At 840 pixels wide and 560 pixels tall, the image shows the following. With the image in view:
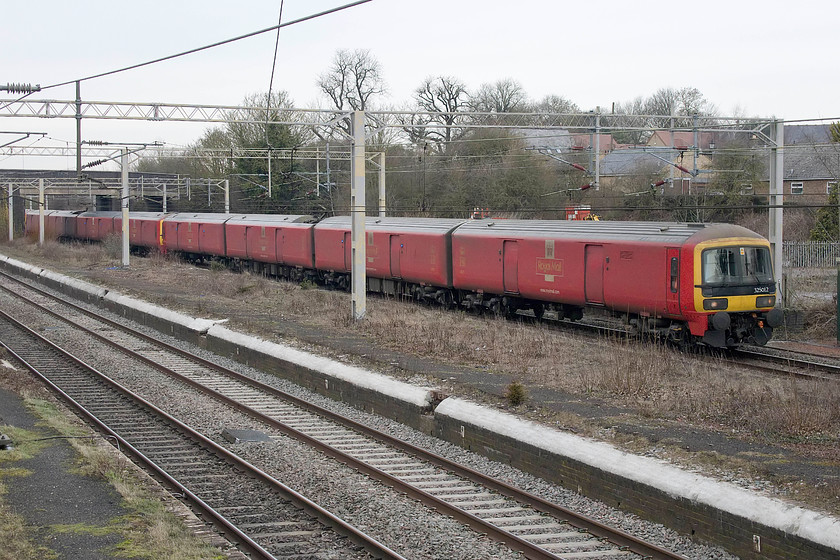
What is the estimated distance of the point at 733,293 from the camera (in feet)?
57.3

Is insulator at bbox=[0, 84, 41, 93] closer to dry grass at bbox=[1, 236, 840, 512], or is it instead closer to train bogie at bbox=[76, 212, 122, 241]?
dry grass at bbox=[1, 236, 840, 512]

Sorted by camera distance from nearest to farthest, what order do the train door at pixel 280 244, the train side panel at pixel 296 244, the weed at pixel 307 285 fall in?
1. the weed at pixel 307 285
2. the train side panel at pixel 296 244
3. the train door at pixel 280 244

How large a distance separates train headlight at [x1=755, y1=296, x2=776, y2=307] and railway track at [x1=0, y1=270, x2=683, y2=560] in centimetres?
956

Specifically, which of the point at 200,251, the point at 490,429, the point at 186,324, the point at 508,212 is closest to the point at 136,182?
the point at 200,251

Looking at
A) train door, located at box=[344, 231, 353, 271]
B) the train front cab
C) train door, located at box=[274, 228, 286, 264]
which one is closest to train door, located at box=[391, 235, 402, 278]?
train door, located at box=[344, 231, 353, 271]

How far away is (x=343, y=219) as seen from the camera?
106 feet

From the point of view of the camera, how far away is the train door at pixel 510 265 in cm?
2255

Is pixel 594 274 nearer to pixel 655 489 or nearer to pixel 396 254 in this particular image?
pixel 396 254

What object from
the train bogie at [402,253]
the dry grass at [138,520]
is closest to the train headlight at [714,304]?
the train bogie at [402,253]

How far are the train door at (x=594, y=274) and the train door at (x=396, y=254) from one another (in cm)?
880

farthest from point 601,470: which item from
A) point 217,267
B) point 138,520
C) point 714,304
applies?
point 217,267

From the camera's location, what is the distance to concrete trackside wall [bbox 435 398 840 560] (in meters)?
6.98

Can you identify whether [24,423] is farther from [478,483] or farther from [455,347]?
[455,347]

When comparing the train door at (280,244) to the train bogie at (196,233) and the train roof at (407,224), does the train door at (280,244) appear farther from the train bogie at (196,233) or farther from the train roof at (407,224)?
the train bogie at (196,233)
